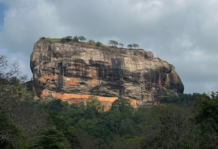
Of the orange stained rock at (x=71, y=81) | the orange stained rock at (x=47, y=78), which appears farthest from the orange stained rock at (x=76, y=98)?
the orange stained rock at (x=71, y=81)

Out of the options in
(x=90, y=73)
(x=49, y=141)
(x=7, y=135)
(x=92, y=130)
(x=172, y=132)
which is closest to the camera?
(x=7, y=135)

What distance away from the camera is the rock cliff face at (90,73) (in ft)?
270

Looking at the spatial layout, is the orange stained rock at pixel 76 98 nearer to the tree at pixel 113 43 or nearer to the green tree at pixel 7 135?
the tree at pixel 113 43

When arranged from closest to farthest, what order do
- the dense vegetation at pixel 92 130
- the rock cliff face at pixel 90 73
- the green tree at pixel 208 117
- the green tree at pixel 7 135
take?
1. the green tree at pixel 7 135
2. the dense vegetation at pixel 92 130
3. the green tree at pixel 208 117
4. the rock cliff face at pixel 90 73

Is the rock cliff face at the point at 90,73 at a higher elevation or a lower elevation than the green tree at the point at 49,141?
higher

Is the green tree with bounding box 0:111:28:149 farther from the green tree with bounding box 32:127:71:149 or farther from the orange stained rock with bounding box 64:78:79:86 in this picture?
the orange stained rock with bounding box 64:78:79:86

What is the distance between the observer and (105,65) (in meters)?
84.2

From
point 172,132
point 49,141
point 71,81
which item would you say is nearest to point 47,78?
point 71,81

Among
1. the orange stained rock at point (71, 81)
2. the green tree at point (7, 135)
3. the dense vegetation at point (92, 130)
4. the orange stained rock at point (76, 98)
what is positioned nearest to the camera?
the green tree at point (7, 135)

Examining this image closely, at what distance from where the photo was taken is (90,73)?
83062 millimetres

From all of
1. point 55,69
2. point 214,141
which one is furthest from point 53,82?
point 214,141

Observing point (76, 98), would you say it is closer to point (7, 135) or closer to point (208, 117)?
point (208, 117)

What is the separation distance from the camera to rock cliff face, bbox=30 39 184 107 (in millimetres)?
82375

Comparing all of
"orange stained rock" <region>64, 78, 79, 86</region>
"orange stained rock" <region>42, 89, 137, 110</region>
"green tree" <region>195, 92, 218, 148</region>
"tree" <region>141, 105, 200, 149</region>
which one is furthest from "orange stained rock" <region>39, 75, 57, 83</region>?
"green tree" <region>195, 92, 218, 148</region>
